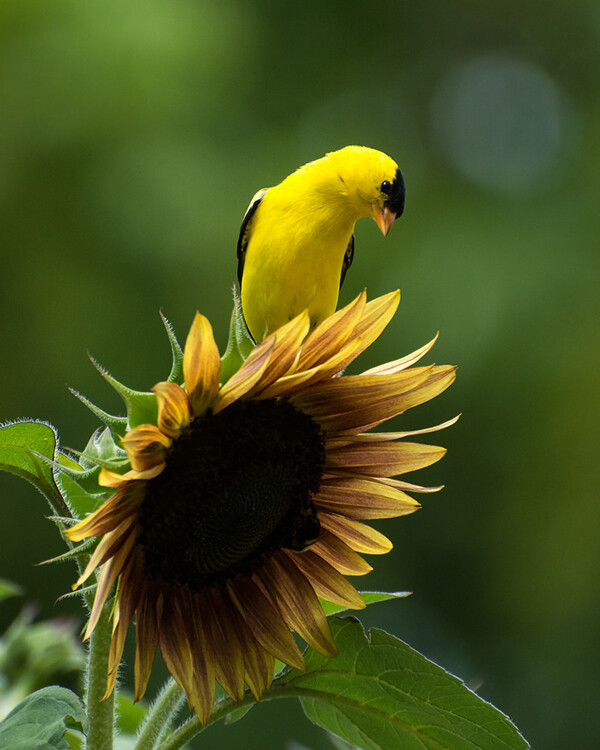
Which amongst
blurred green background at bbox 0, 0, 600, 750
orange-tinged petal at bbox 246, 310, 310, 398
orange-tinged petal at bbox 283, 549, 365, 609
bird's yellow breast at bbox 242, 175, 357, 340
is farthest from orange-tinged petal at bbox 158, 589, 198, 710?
blurred green background at bbox 0, 0, 600, 750

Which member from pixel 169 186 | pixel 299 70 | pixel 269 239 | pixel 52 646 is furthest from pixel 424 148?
pixel 52 646

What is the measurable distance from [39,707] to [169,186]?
5.85m

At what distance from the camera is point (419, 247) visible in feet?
21.9

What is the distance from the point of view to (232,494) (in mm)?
891

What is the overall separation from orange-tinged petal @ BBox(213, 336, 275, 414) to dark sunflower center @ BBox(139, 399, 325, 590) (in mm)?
64

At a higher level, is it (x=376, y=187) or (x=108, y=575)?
(x=376, y=187)

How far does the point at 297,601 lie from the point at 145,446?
0.24 m

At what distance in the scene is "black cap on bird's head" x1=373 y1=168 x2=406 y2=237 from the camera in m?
2.00

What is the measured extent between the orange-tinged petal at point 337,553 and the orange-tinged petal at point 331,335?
0.60 ft

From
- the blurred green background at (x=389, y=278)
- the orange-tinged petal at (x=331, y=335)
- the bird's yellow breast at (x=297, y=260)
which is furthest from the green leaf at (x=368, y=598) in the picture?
the blurred green background at (x=389, y=278)

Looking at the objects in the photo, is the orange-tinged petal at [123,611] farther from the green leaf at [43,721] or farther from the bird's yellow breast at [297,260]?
the bird's yellow breast at [297,260]

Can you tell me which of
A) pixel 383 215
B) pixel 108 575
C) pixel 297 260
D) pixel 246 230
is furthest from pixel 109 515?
pixel 246 230

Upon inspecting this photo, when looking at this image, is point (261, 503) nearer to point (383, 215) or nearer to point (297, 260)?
point (297, 260)

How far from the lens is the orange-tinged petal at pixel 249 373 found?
77 centimetres
